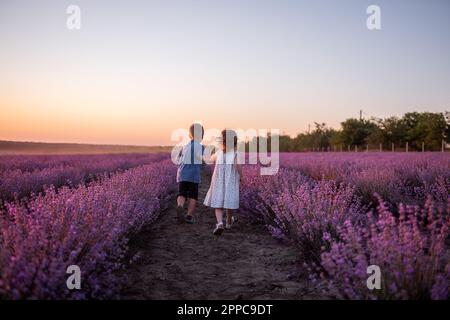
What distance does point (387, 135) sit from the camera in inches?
1626

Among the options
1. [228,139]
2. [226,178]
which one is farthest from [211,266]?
[228,139]

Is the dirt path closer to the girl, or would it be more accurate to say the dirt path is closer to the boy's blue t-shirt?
the girl

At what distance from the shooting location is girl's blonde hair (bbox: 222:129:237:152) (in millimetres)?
5262

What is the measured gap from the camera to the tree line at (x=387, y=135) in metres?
35.8

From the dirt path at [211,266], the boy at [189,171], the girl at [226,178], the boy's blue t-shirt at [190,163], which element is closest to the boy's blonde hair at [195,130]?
the boy at [189,171]

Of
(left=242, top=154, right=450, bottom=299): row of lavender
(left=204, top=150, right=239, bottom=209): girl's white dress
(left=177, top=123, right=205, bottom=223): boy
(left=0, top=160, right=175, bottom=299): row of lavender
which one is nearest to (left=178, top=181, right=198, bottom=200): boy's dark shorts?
A: (left=177, top=123, right=205, bottom=223): boy

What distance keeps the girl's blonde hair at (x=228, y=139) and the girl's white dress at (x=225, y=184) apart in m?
0.08

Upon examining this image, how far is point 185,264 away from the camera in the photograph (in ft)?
12.4

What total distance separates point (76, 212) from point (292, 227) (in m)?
2.13

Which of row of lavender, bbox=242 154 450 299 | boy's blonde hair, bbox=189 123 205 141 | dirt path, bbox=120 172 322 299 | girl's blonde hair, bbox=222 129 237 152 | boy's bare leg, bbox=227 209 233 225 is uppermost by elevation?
boy's blonde hair, bbox=189 123 205 141

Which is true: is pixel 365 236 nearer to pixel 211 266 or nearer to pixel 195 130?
pixel 211 266

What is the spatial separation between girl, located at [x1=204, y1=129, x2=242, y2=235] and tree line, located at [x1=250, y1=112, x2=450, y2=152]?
31.8 meters

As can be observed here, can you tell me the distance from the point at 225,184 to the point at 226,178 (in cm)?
8
